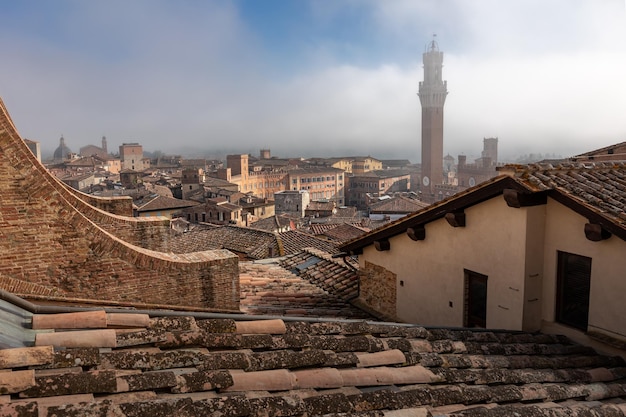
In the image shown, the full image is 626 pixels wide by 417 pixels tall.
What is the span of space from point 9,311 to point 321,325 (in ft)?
8.16

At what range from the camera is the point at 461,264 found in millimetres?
7227

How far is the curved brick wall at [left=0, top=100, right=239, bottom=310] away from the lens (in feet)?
20.5

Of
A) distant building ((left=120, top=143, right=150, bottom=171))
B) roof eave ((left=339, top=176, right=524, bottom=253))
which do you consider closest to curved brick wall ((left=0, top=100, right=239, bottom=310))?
roof eave ((left=339, top=176, right=524, bottom=253))

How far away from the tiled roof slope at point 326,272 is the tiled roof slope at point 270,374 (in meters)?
5.27

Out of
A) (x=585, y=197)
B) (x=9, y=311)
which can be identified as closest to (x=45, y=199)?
(x=9, y=311)

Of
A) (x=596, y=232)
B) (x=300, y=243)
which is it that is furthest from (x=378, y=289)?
(x=300, y=243)

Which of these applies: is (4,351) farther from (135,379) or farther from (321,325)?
(321,325)

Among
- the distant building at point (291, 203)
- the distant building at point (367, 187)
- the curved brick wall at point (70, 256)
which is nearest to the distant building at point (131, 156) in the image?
the distant building at point (367, 187)

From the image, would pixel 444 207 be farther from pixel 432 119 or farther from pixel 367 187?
pixel 432 119

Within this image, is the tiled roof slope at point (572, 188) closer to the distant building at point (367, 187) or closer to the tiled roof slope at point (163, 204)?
the tiled roof slope at point (163, 204)

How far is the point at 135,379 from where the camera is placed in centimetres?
284

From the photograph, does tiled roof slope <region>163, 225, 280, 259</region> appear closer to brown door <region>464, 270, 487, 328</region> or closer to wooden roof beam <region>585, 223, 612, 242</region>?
brown door <region>464, 270, 487, 328</region>

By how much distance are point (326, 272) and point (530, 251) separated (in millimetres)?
6233

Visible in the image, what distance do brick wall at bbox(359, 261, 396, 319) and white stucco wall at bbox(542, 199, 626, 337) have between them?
296 centimetres
